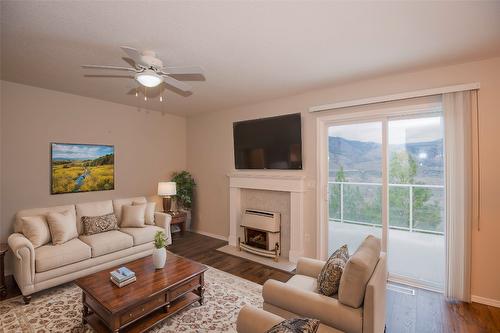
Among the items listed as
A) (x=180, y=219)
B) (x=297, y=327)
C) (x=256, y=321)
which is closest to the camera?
(x=297, y=327)

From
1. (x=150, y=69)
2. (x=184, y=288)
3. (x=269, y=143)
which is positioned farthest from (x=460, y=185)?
(x=150, y=69)

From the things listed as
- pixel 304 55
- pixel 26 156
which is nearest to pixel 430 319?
pixel 304 55

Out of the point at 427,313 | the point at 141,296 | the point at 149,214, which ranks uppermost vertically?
the point at 149,214

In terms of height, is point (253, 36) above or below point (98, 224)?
above

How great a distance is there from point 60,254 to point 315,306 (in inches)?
120

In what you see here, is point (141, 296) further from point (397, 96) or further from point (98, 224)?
point (397, 96)

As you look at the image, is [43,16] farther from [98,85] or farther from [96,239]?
[96,239]

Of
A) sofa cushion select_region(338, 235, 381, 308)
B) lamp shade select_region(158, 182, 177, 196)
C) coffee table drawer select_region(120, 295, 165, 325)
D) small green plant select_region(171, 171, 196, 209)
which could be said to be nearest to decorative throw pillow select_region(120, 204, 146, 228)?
lamp shade select_region(158, 182, 177, 196)

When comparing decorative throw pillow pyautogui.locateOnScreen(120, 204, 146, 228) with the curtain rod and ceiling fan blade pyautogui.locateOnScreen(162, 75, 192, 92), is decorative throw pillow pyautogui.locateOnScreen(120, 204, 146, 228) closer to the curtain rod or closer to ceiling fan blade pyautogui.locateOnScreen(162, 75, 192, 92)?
ceiling fan blade pyautogui.locateOnScreen(162, 75, 192, 92)

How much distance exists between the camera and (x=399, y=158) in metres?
3.37

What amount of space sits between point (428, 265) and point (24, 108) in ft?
20.6

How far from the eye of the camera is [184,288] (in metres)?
2.56

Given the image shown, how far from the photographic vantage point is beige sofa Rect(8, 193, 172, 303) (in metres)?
2.69

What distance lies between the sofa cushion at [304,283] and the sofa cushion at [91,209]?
10.7 ft
